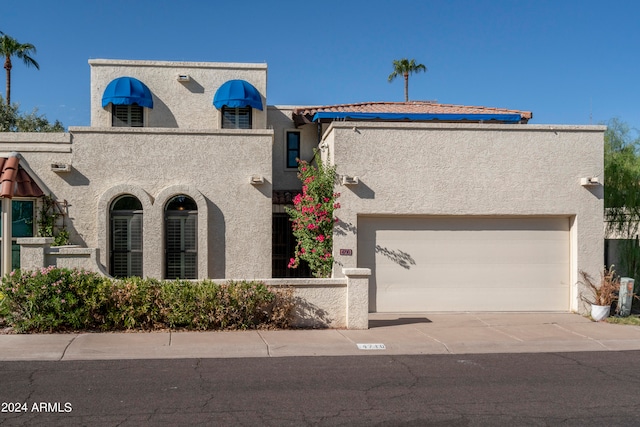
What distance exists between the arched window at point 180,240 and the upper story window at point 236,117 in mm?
5079

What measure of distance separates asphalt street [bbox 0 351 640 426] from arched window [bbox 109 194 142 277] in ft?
18.5

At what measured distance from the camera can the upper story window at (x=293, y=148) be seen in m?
19.6

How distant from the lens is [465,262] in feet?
46.9

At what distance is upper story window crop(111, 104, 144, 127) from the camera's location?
61.7ft

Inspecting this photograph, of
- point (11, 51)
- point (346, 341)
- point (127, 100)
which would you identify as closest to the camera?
point (346, 341)

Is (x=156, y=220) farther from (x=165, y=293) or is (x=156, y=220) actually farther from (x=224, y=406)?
(x=224, y=406)

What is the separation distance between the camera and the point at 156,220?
14.4 metres

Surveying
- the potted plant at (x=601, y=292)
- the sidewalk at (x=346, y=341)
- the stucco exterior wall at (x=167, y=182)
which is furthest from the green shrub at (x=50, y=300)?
the potted plant at (x=601, y=292)

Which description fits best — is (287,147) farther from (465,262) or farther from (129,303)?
(129,303)

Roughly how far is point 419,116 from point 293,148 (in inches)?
167

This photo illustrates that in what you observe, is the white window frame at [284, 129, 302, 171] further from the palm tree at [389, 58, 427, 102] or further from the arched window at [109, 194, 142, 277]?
the palm tree at [389, 58, 427, 102]

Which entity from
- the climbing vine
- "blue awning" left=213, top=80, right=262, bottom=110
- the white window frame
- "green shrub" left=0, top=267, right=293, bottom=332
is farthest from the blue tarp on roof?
"green shrub" left=0, top=267, right=293, bottom=332

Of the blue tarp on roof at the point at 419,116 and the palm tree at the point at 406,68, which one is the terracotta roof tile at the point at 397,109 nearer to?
the blue tarp on roof at the point at 419,116

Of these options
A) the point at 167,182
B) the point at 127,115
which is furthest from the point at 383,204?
the point at 127,115
